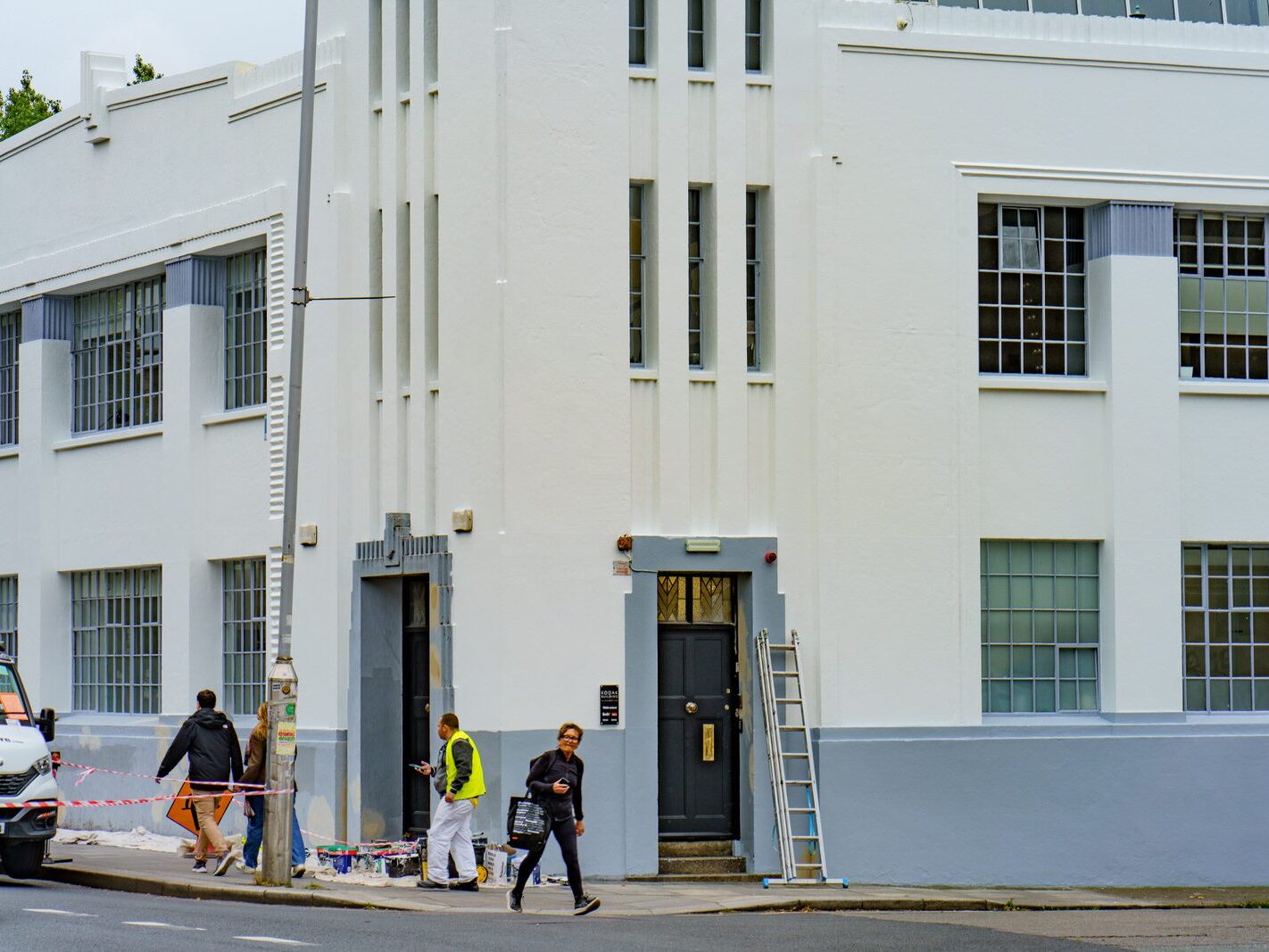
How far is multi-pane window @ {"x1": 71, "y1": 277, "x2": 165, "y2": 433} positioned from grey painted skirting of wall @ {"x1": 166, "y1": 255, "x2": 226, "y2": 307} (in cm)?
105

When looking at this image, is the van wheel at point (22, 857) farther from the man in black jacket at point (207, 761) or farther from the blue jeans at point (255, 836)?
the blue jeans at point (255, 836)

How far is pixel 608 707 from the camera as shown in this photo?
20.1 m

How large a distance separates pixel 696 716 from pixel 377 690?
11.5 ft

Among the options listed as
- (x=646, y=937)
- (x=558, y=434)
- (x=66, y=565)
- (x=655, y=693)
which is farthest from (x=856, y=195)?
(x=66, y=565)

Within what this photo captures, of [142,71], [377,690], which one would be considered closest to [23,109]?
[142,71]

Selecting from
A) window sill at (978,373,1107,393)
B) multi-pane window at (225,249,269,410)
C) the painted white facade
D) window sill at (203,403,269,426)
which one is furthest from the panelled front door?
multi-pane window at (225,249,269,410)

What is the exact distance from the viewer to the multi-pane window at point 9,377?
2878cm

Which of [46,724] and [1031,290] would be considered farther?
[1031,290]

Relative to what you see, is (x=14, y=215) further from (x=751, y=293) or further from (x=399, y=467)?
(x=751, y=293)

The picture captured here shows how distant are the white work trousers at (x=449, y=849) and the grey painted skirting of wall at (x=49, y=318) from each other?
11.6 m

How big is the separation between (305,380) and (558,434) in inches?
159

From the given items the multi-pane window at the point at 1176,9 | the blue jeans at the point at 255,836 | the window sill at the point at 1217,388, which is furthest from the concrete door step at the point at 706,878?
the multi-pane window at the point at 1176,9

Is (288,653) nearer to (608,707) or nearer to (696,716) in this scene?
(608,707)

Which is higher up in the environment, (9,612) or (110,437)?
(110,437)
